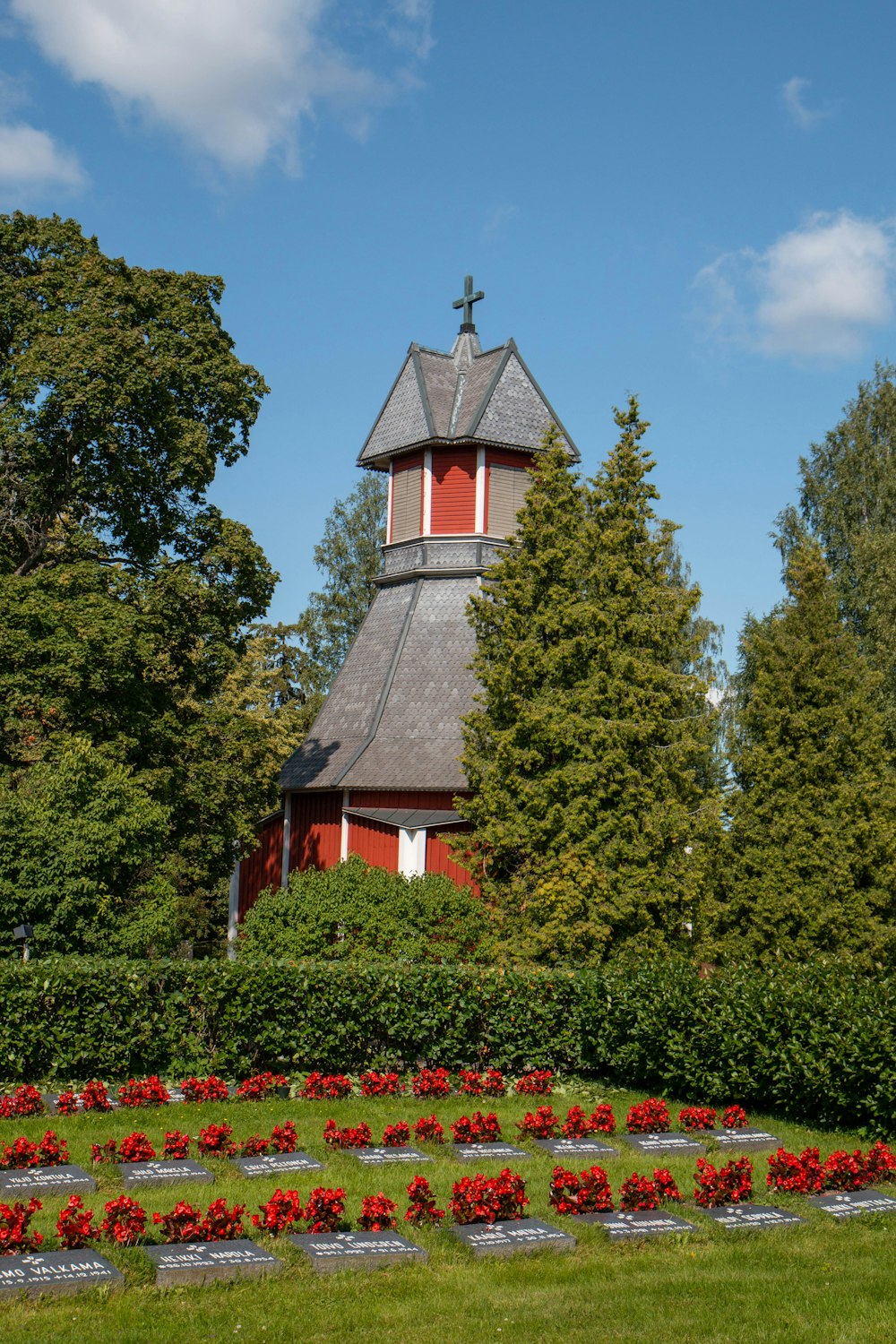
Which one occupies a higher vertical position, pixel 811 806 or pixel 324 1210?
pixel 811 806

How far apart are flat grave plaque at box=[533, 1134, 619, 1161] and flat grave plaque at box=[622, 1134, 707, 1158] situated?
293mm

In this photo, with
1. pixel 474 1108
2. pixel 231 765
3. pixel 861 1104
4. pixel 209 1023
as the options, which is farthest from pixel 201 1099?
pixel 231 765

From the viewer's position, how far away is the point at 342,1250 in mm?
8641

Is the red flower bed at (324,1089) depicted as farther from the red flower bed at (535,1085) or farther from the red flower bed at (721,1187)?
the red flower bed at (721,1187)

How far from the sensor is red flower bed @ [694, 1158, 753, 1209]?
10195 millimetres

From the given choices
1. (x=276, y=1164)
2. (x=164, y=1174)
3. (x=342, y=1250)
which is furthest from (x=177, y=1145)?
(x=342, y=1250)

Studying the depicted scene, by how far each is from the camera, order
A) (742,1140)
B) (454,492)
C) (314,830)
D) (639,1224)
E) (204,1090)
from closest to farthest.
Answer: (639,1224)
(742,1140)
(204,1090)
(314,830)
(454,492)

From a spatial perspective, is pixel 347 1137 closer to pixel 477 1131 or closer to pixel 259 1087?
pixel 477 1131

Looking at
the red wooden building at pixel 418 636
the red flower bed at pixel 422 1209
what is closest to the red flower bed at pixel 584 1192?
the red flower bed at pixel 422 1209

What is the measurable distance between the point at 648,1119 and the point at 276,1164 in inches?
158

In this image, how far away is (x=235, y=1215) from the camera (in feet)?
28.9

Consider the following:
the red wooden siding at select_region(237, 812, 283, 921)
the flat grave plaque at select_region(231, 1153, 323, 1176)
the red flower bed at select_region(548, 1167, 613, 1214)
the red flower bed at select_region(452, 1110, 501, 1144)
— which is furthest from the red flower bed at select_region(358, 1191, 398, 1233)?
the red wooden siding at select_region(237, 812, 283, 921)

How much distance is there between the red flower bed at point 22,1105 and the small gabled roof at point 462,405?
2132cm

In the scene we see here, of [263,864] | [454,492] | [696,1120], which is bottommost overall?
[696,1120]
